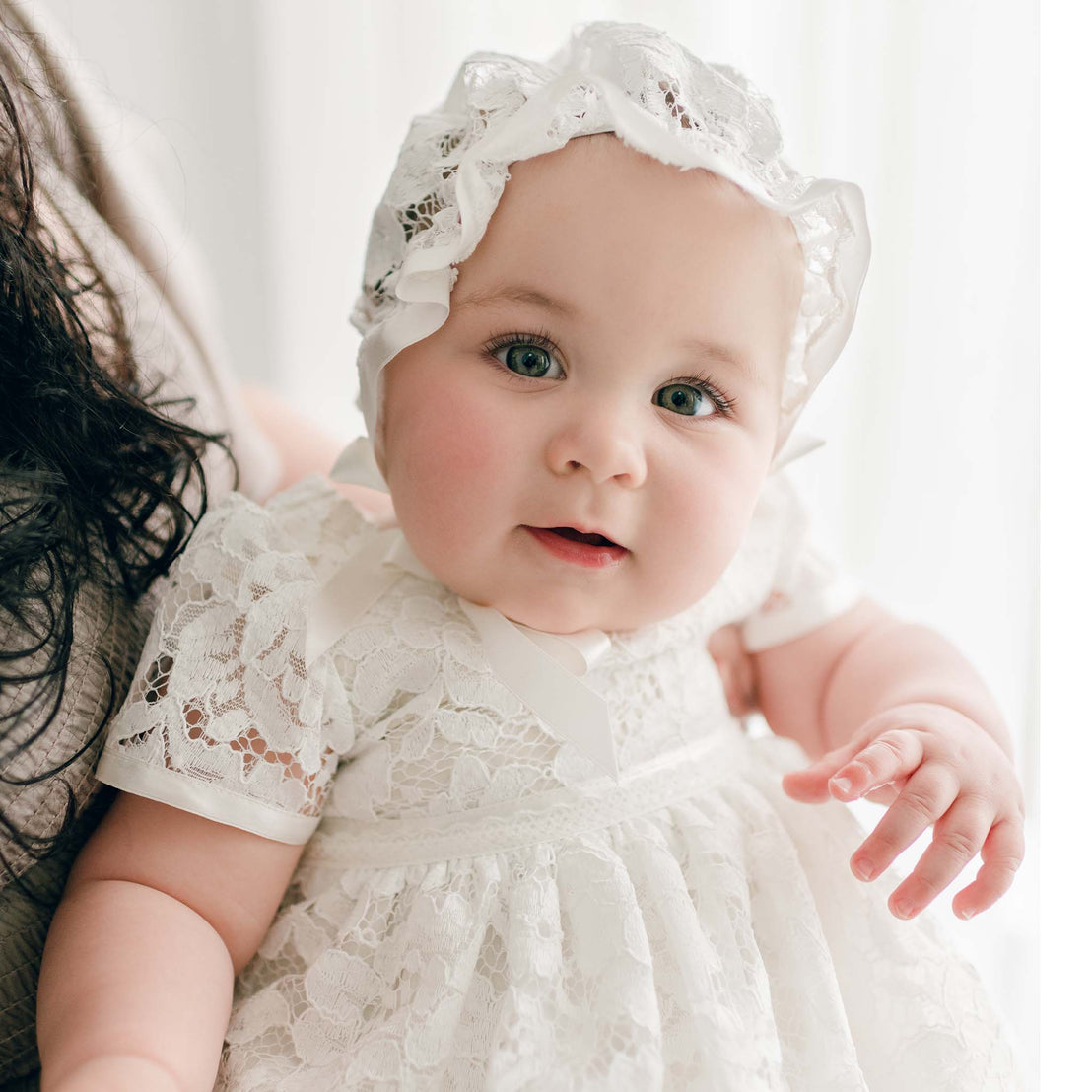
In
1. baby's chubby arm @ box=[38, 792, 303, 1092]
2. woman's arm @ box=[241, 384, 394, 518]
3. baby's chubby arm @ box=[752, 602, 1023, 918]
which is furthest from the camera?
woman's arm @ box=[241, 384, 394, 518]

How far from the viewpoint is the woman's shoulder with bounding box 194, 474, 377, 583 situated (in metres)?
0.90

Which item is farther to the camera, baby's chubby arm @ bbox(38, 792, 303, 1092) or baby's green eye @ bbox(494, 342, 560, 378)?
baby's green eye @ bbox(494, 342, 560, 378)

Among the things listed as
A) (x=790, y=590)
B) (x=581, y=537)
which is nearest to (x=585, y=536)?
(x=581, y=537)

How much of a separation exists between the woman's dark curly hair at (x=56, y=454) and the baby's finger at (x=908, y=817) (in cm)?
56

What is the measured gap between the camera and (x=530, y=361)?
85 centimetres

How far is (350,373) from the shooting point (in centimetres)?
194

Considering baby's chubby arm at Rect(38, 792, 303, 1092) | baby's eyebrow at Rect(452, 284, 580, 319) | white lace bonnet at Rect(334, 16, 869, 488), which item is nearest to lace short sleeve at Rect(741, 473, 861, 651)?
white lace bonnet at Rect(334, 16, 869, 488)

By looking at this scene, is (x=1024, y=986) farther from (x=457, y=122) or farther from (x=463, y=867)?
(x=457, y=122)

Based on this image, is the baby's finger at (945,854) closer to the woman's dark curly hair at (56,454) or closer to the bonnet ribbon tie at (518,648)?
the bonnet ribbon tie at (518,648)

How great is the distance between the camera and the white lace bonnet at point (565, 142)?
0.82 m

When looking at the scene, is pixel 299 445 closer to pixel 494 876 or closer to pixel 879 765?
pixel 494 876

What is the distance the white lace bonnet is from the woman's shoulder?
0.33ft

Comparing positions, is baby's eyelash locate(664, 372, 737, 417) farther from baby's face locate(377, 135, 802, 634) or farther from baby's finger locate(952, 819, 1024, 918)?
baby's finger locate(952, 819, 1024, 918)

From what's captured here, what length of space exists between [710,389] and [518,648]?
0.82ft
